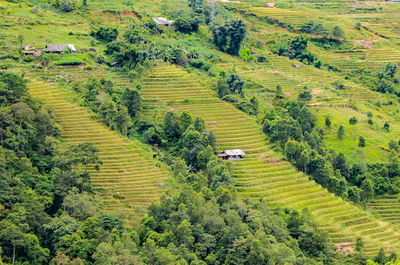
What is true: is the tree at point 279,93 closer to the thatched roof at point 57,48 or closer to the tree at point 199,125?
the tree at point 199,125

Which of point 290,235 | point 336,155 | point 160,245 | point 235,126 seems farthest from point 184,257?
→ point 336,155

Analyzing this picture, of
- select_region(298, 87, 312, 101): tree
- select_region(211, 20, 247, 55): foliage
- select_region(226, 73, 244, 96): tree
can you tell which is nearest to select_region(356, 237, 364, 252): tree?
select_region(226, 73, 244, 96): tree

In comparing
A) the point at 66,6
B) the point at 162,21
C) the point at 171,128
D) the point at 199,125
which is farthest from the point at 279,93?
the point at 66,6

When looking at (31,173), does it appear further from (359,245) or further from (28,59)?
(359,245)

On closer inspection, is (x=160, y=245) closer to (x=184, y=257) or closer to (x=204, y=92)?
(x=184, y=257)

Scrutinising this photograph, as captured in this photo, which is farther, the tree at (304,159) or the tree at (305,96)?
the tree at (305,96)

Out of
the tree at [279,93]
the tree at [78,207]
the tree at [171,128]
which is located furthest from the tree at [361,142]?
the tree at [78,207]
